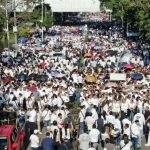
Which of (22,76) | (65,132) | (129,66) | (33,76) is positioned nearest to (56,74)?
(33,76)

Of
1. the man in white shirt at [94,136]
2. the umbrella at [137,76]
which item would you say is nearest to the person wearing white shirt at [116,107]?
the man in white shirt at [94,136]

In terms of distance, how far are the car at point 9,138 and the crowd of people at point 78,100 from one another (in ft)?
1.72

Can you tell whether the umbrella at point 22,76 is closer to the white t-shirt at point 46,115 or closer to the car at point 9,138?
the white t-shirt at point 46,115

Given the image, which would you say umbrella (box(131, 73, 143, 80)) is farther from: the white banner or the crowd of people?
the white banner

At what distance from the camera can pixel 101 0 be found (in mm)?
131625

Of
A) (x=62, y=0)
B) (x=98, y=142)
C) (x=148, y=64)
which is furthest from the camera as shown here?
(x=62, y=0)

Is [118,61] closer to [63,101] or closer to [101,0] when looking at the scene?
[63,101]

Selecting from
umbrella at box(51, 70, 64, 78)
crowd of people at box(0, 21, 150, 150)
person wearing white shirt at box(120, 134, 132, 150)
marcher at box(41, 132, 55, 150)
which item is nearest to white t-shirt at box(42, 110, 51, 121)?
crowd of people at box(0, 21, 150, 150)

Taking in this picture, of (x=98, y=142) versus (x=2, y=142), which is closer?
(x=2, y=142)

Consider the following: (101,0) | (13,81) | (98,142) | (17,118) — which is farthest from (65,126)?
(101,0)

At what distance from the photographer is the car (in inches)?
782

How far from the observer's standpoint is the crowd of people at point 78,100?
21.7m

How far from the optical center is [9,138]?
20016mm

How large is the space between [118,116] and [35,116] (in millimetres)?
3189
